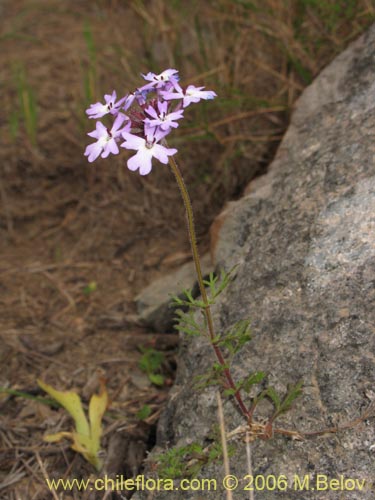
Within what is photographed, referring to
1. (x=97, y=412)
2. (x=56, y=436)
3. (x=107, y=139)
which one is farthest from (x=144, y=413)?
(x=107, y=139)

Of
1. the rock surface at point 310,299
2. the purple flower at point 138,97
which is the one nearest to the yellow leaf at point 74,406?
the rock surface at point 310,299

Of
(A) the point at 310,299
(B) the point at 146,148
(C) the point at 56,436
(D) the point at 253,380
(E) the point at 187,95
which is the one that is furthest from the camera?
(C) the point at 56,436

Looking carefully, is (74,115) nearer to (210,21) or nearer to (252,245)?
(210,21)

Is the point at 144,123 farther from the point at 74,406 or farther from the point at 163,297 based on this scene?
the point at 163,297

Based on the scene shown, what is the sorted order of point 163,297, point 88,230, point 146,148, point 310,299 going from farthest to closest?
point 88,230 < point 163,297 < point 310,299 < point 146,148

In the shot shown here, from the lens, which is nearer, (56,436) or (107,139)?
(107,139)

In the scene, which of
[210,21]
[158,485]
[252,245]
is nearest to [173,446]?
[158,485]

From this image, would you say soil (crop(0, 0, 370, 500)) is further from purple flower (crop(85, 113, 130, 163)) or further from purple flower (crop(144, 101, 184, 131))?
purple flower (crop(144, 101, 184, 131))

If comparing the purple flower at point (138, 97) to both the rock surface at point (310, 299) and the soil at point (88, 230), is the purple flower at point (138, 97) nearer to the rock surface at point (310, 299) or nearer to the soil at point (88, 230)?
the rock surface at point (310, 299)
